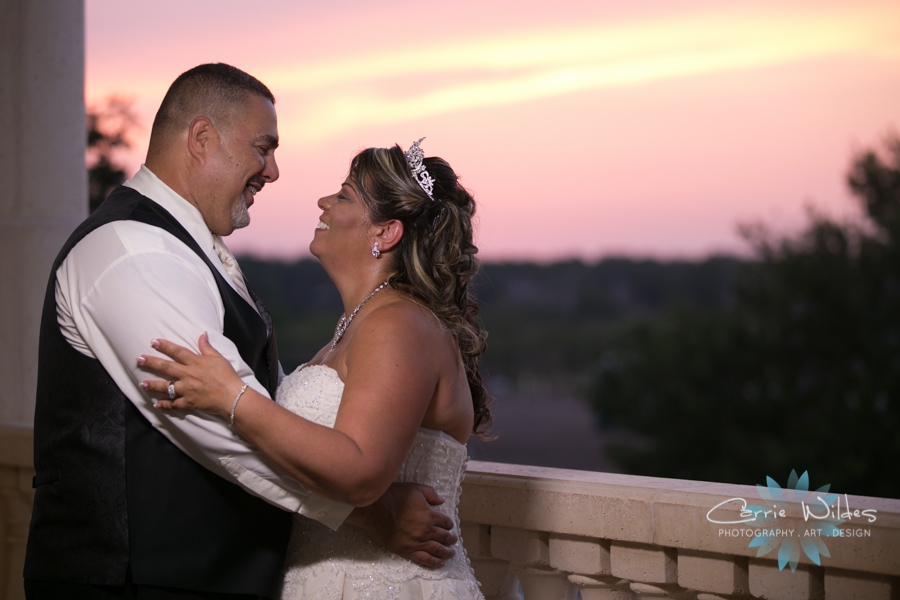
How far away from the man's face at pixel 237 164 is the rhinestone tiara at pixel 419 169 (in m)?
0.42

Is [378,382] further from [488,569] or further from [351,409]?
[488,569]

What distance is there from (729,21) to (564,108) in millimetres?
13059

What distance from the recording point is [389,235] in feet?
8.87

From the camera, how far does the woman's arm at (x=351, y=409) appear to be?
6.44 feet

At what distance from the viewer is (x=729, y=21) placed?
51562mm

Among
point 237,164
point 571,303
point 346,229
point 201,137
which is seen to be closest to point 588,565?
point 346,229

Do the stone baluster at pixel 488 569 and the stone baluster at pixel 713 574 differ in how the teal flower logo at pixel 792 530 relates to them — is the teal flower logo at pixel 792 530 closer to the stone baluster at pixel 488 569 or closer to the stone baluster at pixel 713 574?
the stone baluster at pixel 713 574

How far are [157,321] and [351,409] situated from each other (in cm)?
Result: 49

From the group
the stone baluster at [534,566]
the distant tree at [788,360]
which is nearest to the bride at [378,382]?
the stone baluster at [534,566]

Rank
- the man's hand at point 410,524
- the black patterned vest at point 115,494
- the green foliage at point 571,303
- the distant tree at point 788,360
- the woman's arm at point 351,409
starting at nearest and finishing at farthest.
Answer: the woman's arm at point 351,409
the black patterned vest at point 115,494
the man's hand at point 410,524
the distant tree at point 788,360
the green foliage at point 571,303

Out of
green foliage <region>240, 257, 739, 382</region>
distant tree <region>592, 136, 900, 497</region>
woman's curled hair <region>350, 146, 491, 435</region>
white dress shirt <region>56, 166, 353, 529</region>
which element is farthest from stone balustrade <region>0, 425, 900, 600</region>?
green foliage <region>240, 257, 739, 382</region>

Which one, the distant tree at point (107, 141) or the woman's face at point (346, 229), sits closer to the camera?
the woman's face at point (346, 229)

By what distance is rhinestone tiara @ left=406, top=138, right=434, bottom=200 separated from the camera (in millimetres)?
2717

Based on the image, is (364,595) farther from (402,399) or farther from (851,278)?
(851,278)
